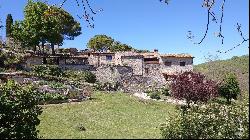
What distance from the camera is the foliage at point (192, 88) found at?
4359 centimetres

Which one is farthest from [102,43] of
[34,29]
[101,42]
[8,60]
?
[8,60]

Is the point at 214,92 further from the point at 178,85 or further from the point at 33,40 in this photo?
the point at 33,40

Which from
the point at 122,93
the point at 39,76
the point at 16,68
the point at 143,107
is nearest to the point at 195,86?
the point at 143,107

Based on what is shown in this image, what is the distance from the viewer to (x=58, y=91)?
45.9 metres

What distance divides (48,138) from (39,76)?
24159 millimetres

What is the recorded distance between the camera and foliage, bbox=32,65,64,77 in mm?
54994

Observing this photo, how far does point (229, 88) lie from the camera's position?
5484cm

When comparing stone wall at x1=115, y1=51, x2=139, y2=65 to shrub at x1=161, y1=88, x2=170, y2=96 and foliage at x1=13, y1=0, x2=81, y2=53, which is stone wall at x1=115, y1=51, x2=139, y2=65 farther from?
shrub at x1=161, y1=88, x2=170, y2=96

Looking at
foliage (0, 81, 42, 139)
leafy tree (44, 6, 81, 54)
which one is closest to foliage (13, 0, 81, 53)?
leafy tree (44, 6, 81, 54)

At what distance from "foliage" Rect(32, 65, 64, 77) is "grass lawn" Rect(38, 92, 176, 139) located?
10230 mm

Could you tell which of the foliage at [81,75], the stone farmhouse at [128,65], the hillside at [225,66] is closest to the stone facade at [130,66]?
the stone farmhouse at [128,65]

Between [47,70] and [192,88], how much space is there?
1936cm

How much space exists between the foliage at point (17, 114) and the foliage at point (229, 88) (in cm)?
3495

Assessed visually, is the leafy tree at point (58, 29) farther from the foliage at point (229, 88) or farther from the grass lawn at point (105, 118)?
the foliage at point (229, 88)
